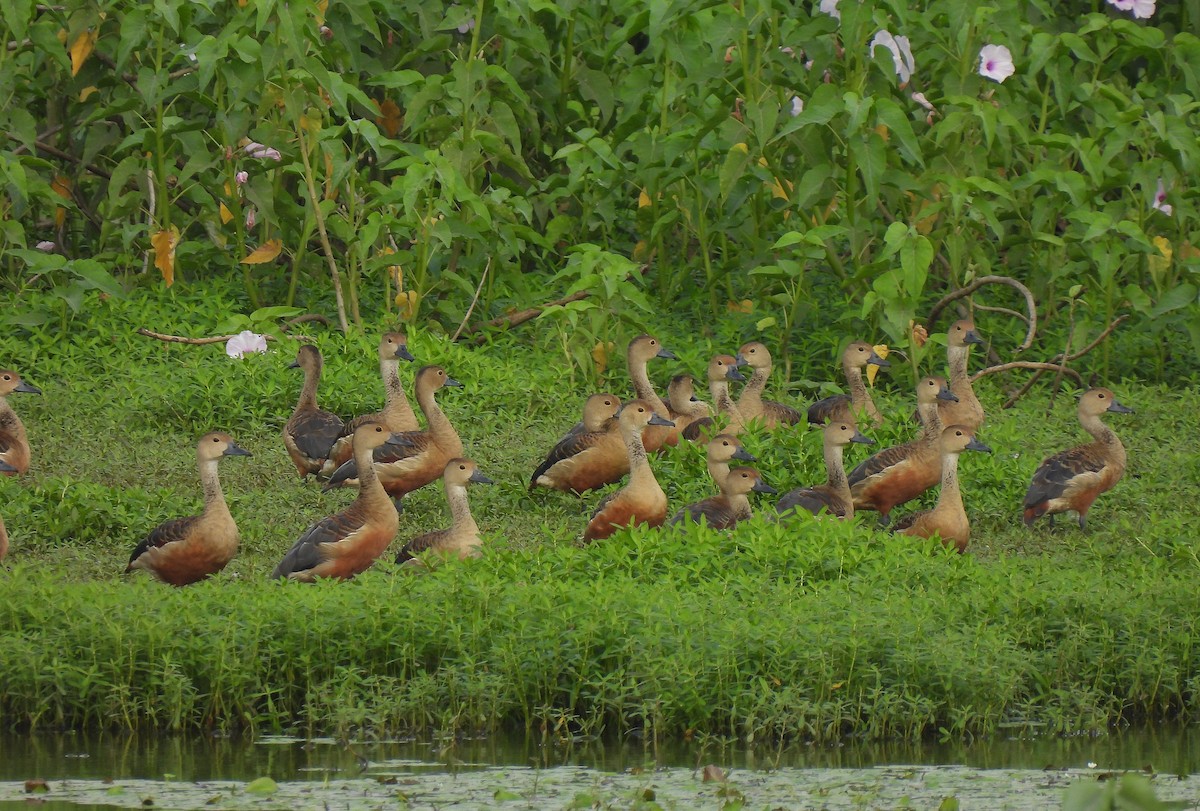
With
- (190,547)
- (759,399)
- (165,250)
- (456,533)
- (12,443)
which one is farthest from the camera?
(165,250)

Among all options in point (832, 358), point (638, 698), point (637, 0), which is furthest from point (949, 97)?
point (638, 698)

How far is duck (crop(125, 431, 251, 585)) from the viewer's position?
8.79 m

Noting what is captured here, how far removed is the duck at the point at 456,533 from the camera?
8.85 metres

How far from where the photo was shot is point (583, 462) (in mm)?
10297

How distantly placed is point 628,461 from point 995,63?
388 cm

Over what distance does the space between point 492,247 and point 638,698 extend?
6.13 meters

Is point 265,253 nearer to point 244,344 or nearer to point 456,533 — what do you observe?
point 244,344

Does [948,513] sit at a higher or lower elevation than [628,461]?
lower

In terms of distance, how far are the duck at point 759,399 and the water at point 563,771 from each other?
167 inches

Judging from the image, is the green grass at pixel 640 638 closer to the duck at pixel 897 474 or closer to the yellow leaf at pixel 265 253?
the duck at pixel 897 474

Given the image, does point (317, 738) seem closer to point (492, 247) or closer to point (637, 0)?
point (492, 247)

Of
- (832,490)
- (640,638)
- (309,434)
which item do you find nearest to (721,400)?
(832,490)

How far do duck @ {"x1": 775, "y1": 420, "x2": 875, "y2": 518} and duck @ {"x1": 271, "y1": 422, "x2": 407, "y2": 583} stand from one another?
1823mm

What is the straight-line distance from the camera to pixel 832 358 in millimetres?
12836
